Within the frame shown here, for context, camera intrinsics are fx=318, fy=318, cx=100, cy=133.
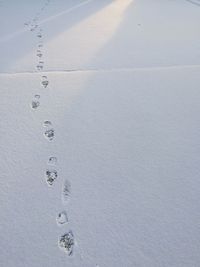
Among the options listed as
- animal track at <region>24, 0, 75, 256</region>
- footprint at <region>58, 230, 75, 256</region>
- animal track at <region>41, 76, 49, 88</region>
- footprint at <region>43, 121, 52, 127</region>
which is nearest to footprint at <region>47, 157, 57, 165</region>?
animal track at <region>24, 0, 75, 256</region>

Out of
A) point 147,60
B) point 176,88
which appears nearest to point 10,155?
point 176,88

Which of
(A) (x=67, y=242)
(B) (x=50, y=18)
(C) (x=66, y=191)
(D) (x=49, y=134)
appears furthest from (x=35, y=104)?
(B) (x=50, y=18)

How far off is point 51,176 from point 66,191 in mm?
133

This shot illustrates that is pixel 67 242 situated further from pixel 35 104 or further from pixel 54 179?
pixel 35 104

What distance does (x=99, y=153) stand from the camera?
5.68ft

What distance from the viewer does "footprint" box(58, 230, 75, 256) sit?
1.22 meters

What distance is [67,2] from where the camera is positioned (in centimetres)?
582

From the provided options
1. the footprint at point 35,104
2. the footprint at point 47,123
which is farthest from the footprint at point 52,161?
the footprint at point 35,104

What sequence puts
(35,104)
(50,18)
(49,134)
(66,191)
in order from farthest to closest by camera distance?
(50,18), (35,104), (49,134), (66,191)

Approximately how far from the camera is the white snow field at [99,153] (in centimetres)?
125

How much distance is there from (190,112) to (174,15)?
10.6 feet

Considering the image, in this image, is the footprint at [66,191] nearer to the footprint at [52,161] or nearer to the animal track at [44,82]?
the footprint at [52,161]

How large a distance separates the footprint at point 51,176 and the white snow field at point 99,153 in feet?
0.05

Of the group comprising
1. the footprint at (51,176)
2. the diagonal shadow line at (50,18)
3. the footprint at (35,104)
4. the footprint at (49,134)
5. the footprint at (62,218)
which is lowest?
the footprint at (62,218)
